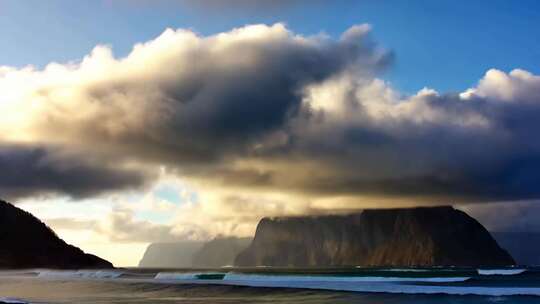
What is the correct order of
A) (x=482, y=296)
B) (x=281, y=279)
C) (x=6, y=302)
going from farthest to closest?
(x=281, y=279)
(x=482, y=296)
(x=6, y=302)

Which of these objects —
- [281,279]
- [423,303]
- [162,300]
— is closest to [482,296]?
[423,303]

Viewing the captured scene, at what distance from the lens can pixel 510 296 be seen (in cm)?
6119

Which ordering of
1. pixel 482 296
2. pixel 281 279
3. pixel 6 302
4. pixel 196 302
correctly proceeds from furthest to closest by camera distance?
pixel 281 279 → pixel 482 296 → pixel 196 302 → pixel 6 302

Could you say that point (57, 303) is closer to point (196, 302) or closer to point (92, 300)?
point (92, 300)

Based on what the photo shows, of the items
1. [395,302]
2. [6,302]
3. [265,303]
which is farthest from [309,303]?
[6,302]

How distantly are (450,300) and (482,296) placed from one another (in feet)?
24.6

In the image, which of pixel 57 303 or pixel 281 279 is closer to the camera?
pixel 57 303

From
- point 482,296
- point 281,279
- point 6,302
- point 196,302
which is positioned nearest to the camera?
point 6,302

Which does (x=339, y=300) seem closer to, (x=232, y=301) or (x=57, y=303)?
(x=232, y=301)

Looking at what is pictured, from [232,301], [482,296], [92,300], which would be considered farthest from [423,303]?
[92,300]

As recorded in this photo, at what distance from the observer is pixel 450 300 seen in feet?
181

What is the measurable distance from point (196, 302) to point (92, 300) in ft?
31.7

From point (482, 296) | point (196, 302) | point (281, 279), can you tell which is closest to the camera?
point (196, 302)

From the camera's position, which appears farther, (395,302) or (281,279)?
(281,279)
